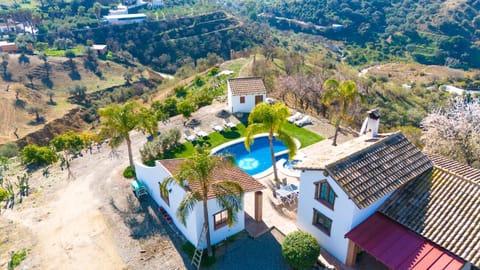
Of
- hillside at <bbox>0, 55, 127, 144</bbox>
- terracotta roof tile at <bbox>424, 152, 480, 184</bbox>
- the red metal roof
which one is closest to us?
the red metal roof

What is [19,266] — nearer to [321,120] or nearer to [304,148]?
[304,148]

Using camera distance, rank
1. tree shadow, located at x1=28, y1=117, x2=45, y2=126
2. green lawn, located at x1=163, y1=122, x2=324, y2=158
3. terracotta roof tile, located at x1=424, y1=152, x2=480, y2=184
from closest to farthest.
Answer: terracotta roof tile, located at x1=424, y1=152, x2=480, y2=184 → green lawn, located at x1=163, y1=122, x2=324, y2=158 → tree shadow, located at x1=28, y1=117, x2=45, y2=126

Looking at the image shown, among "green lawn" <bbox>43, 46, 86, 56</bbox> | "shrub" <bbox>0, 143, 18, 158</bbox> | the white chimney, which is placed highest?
the white chimney

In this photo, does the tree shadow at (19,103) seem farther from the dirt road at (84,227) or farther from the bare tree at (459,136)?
the bare tree at (459,136)

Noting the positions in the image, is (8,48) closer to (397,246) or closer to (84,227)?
(84,227)

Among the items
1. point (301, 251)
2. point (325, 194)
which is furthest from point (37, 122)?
point (301, 251)

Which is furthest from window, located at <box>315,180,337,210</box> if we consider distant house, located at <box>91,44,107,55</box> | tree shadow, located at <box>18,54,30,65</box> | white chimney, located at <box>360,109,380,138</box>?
distant house, located at <box>91,44,107,55</box>

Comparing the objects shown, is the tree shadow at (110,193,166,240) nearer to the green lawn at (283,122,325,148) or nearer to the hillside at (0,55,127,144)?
the green lawn at (283,122,325,148)
